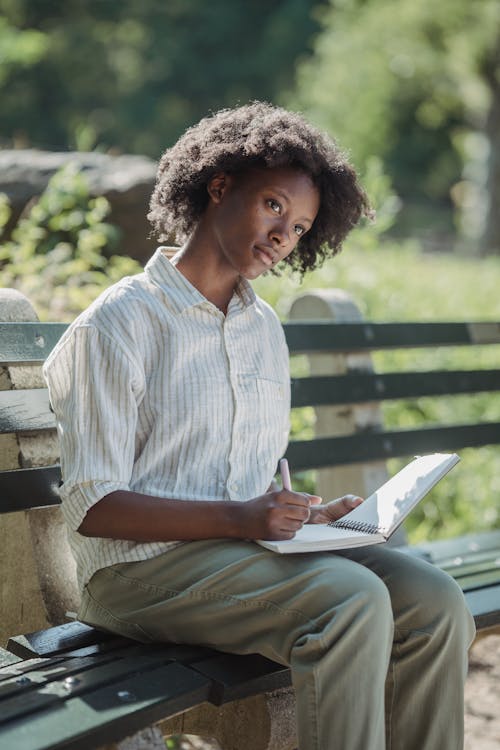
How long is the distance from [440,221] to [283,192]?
3210 cm

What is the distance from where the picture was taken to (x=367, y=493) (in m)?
3.62

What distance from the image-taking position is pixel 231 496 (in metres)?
2.36

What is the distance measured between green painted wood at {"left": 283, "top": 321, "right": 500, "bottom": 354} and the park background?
56 cm

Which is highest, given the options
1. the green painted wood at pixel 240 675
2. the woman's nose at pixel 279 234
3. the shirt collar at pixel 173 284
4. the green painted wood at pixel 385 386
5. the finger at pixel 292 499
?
the woman's nose at pixel 279 234

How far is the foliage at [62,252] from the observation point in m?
4.15

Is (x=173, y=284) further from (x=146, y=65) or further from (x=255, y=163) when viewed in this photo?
(x=146, y=65)

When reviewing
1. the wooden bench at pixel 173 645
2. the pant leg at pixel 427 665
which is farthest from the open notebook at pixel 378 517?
the wooden bench at pixel 173 645

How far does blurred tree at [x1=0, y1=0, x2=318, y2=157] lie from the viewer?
109ft

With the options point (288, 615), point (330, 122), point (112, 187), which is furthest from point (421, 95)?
point (288, 615)

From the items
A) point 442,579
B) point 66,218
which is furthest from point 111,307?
point 66,218

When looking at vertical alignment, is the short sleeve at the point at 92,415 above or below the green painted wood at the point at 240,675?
above

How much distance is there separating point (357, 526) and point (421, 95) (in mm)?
28570

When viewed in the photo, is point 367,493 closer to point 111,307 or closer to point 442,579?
point 442,579

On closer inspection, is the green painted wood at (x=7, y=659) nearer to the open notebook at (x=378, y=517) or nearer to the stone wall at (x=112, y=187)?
the open notebook at (x=378, y=517)
